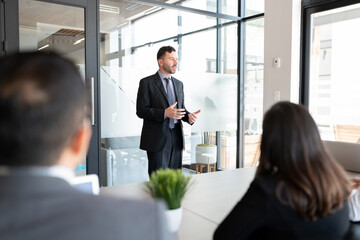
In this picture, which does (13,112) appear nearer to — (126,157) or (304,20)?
(126,157)

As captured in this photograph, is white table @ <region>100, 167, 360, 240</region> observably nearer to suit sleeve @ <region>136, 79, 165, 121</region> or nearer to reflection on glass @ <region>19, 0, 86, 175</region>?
suit sleeve @ <region>136, 79, 165, 121</region>

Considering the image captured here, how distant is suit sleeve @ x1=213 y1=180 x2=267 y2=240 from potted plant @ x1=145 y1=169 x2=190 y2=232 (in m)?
0.22

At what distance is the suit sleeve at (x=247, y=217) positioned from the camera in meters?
1.09

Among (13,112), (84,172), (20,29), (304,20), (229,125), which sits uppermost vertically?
(304,20)

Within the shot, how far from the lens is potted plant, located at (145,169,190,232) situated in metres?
1.26

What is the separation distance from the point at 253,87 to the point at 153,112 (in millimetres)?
2468

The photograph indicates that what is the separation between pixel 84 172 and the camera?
398 cm

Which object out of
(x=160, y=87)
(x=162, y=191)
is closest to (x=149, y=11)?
(x=160, y=87)

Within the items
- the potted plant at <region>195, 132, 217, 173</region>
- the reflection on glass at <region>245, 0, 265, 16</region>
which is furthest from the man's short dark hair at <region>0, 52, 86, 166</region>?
the reflection on glass at <region>245, 0, 265, 16</region>

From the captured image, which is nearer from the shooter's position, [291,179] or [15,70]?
[15,70]

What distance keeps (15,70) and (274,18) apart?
15.5 ft

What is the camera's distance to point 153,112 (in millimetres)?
3408

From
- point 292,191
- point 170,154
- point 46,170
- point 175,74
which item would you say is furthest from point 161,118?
point 46,170

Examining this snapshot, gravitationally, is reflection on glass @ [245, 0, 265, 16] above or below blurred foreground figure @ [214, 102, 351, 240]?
above
